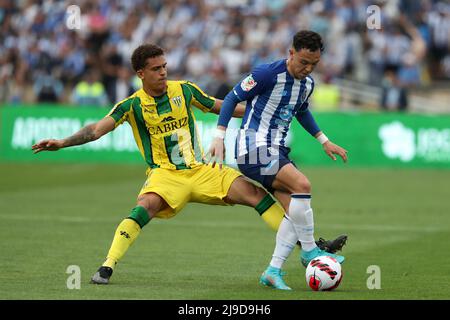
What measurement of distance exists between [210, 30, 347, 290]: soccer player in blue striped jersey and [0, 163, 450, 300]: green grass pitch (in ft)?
1.36

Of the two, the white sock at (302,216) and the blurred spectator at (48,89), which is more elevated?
the blurred spectator at (48,89)

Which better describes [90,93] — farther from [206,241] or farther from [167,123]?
[167,123]

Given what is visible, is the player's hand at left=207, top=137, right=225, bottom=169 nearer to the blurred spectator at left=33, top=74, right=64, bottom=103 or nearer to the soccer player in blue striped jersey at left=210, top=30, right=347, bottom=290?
the soccer player in blue striped jersey at left=210, top=30, right=347, bottom=290

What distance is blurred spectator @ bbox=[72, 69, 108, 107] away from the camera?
27.6m

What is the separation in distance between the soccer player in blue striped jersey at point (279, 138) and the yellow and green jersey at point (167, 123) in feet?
2.52

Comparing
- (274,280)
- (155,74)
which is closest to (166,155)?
(155,74)

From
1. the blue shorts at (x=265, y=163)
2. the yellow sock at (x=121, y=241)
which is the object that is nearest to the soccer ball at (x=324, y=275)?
the blue shorts at (x=265, y=163)

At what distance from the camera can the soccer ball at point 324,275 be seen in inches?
340

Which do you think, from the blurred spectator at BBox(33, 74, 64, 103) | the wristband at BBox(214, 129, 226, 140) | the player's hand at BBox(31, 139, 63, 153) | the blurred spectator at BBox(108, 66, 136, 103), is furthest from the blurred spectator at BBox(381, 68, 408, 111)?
the player's hand at BBox(31, 139, 63, 153)

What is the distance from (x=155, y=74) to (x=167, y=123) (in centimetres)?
50

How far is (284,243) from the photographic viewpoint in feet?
29.6

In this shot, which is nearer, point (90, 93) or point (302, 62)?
point (302, 62)

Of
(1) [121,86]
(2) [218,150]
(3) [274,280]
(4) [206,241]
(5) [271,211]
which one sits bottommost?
(3) [274,280]

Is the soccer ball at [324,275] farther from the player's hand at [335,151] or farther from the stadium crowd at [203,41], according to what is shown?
the stadium crowd at [203,41]
